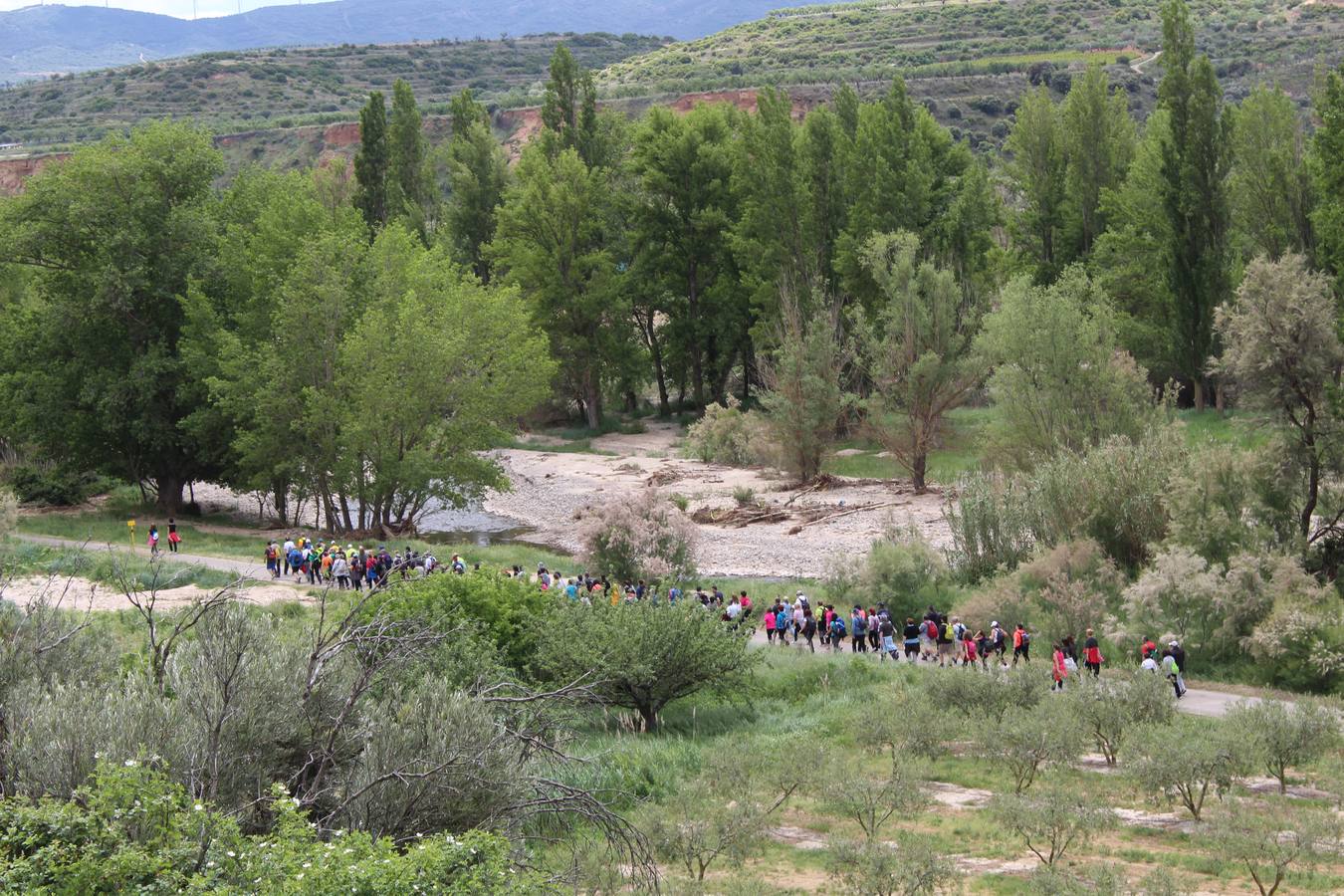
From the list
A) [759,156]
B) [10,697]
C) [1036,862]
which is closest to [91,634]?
[10,697]

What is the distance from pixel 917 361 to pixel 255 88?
139 metres

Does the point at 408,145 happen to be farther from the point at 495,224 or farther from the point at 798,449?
the point at 798,449

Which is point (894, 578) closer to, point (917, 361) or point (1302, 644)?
point (1302, 644)

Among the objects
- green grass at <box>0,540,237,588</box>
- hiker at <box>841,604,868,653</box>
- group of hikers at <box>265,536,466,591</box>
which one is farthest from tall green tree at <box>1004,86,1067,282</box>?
green grass at <box>0,540,237,588</box>

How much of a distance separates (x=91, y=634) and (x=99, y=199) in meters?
31.7

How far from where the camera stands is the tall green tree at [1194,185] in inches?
1757

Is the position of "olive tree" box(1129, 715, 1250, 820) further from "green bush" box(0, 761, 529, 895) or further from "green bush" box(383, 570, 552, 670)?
"green bush" box(383, 570, 552, 670)

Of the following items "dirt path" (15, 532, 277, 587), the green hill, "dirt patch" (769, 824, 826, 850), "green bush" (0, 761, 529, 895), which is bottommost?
"dirt path" (15, 532, 277, 587)

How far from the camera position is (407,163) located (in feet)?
249

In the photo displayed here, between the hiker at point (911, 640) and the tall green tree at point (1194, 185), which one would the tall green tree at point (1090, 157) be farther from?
the hiker at point (911, 640)

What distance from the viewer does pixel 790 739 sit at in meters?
20.7

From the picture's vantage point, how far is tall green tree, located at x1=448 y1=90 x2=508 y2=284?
244 ft

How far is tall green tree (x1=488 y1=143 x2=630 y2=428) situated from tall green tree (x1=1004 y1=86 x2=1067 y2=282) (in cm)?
1909

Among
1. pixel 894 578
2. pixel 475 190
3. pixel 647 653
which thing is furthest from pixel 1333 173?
pixel 475 190
